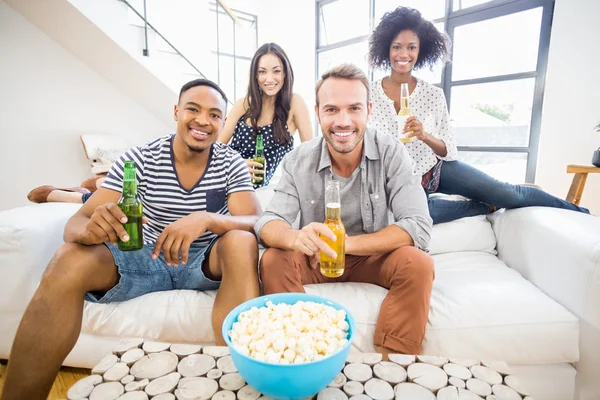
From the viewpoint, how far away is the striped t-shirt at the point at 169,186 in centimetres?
144

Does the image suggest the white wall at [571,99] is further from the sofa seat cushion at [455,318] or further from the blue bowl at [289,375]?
the blue bowl at [289,375]

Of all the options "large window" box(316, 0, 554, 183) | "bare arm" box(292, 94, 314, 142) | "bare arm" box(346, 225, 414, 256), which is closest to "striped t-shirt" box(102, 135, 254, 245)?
"bare arm" box(346, 225, 414, 256)

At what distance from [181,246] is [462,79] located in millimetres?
4171

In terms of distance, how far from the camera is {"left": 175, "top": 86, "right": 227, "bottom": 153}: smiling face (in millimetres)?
1461

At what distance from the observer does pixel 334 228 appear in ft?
3.43

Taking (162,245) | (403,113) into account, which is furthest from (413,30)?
(162,245)

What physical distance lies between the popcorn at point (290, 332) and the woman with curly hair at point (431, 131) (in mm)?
1198

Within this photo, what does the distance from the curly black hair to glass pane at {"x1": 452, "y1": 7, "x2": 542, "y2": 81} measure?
2144mm

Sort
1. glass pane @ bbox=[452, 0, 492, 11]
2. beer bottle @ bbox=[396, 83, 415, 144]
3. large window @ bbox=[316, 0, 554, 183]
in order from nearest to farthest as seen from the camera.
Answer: beer bottle @ bbox=[396, 83, 415, 144], large window @ bbox=[316, 0, 554, 183], glass pane @ bbox=[452, 0, 492, 11]

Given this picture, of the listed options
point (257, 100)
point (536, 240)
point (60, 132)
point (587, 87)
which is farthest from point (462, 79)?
point (60, 132)

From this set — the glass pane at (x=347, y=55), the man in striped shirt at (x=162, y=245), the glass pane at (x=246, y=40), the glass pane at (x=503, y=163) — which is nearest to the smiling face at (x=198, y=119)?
the man in striped shirt at (x=162, y=245)

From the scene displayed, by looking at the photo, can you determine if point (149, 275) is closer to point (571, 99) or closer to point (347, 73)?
point (347, 73)

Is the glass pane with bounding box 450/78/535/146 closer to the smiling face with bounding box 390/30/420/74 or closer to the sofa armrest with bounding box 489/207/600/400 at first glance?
the smiling face with bounding box 390/30/420/74

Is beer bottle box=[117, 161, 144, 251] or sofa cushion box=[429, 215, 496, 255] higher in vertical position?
beer bottle box=[117, 161, 144, 251]
